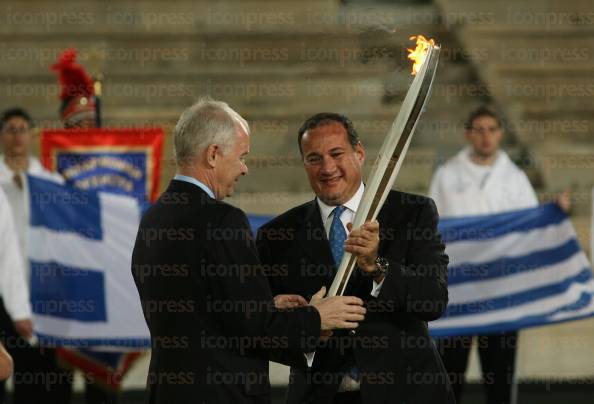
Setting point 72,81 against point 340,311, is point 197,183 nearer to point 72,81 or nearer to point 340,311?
point 340,311

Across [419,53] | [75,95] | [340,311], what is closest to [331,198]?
[340,311]

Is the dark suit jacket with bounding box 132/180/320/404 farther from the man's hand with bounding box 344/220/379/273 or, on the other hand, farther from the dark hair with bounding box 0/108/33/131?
the dark hair with bounding box 0/108/33/131

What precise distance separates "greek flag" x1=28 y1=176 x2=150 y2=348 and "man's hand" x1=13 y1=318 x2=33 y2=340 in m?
0.40

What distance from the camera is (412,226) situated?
12.6ft

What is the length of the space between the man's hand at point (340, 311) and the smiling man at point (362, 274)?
0.10 m

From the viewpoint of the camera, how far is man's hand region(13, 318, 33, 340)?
643 cm

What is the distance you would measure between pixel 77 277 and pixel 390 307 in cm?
351

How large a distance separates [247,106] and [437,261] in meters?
7.33

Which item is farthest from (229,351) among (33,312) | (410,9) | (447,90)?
(410,9)

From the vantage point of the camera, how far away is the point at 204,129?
140 inches

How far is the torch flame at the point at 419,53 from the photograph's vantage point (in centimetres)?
365

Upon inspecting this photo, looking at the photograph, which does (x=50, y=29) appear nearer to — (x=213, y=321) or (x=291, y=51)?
(x=291, y=51)

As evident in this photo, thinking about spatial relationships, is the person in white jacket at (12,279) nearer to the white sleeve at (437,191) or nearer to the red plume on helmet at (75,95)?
the red plume on helmet at (75,95)

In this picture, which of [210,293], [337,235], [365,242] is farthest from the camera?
[337,235]
